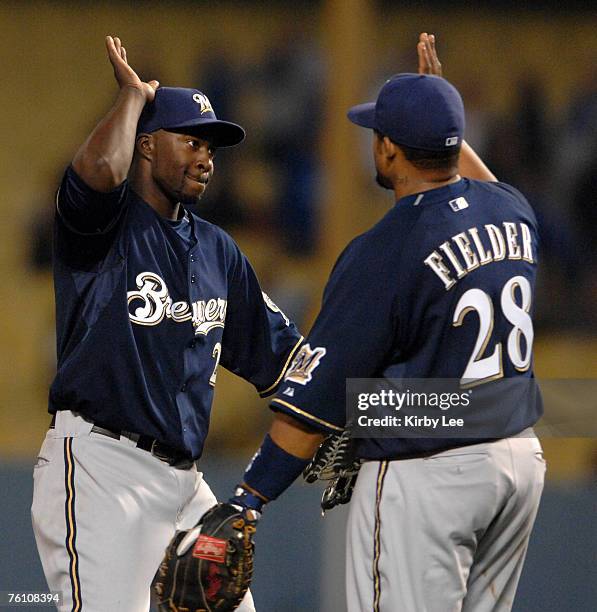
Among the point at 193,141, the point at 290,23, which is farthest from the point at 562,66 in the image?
the point at 193,141

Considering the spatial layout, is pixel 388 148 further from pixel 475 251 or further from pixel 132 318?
pixel 132 318

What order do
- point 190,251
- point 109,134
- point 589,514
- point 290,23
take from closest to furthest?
point 109,134, point 190,251, point 589,514, point 290,23

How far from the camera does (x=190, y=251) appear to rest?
2910 millimetres

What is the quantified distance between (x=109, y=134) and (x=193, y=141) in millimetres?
334

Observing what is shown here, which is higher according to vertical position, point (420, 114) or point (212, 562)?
point (420, 114)

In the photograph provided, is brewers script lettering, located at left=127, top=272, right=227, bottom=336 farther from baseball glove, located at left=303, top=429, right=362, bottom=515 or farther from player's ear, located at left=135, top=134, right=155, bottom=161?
baseball glove, located at left=303, top=429, right=362, bottom=515

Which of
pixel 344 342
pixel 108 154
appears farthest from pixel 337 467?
A: pixel 108 154

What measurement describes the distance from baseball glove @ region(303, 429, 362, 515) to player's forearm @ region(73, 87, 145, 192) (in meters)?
0.75

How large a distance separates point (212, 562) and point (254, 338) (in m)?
0.97

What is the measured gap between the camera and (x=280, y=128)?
5477 mm

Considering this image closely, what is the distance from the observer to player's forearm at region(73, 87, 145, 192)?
259 cm

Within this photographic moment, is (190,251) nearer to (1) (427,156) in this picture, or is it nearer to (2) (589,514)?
(1) (427,156)

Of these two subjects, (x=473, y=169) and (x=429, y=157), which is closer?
(x=429, y=157)

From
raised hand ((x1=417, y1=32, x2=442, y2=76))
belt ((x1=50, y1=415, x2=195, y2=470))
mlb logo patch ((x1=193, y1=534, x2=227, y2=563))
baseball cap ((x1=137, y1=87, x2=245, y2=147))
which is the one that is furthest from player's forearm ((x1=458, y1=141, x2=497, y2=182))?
mlb logo patch ((x1=193, y1=534, x2=227, y2=563))
